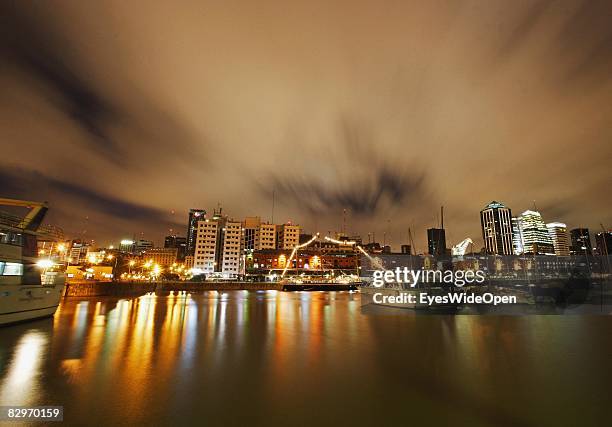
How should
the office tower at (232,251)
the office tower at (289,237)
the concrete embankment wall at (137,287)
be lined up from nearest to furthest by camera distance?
the concrete embankment wall at (137,287), the office tower at (232,251), the office tower at (289,237)

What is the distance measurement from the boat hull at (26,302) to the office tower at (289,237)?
126303 millimetres

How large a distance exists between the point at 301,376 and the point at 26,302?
67.1ft

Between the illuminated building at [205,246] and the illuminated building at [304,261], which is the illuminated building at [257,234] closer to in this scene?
the illuminated building at [304,261]

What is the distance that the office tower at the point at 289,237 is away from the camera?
491 ft

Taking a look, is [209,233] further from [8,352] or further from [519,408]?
[519,408]

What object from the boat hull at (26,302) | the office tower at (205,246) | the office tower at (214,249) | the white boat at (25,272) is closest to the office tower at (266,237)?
the office tower at (214,249)

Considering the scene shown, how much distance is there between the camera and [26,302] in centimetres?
1966

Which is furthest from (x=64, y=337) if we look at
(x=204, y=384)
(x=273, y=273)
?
(x=273, y=273)

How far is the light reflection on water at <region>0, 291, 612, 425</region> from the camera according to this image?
7.49 metres

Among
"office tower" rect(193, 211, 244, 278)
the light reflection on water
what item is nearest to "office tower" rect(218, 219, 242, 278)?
"office tower" rect(193, 211, 244, 278)

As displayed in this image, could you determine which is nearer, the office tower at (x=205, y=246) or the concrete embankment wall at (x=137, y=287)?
the concrete embankment wall at (x=137, y=287)

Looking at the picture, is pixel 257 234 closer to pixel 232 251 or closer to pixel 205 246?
pixel 232 251

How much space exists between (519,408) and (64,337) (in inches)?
797

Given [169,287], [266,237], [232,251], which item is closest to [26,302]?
[169,287]
